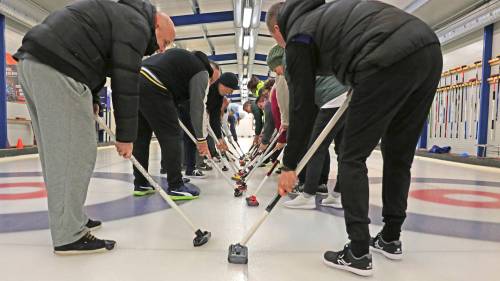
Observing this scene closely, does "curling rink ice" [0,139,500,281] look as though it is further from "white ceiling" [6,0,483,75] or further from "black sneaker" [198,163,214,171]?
"white ceiling" [6,0,483,75]

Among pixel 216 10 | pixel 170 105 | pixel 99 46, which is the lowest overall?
pixel 170 105

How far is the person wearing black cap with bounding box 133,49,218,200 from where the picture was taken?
9.00 feet

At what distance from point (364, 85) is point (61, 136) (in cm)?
126

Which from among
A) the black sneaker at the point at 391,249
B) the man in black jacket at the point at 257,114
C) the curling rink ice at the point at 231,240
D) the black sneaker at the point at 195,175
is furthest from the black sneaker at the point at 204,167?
the black sneaker at the point at 391,249

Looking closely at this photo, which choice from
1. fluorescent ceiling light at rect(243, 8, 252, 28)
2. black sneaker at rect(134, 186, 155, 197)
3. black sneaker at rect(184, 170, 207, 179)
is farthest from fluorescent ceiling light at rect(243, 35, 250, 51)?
black sneaker at rect(134, 186, 155, 197)

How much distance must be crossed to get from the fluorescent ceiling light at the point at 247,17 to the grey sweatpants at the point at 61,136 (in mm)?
7746

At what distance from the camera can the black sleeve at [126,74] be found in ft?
5.03

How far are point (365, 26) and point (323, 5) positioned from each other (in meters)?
0.27

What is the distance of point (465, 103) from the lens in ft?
26.9

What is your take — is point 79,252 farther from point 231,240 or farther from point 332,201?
point 332,201

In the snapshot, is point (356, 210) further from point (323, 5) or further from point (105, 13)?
point (105, 13)

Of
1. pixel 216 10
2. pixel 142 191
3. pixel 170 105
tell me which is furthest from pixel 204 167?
pixel 216 10

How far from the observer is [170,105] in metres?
2.79

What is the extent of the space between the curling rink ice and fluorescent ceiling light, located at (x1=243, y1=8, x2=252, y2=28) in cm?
677
